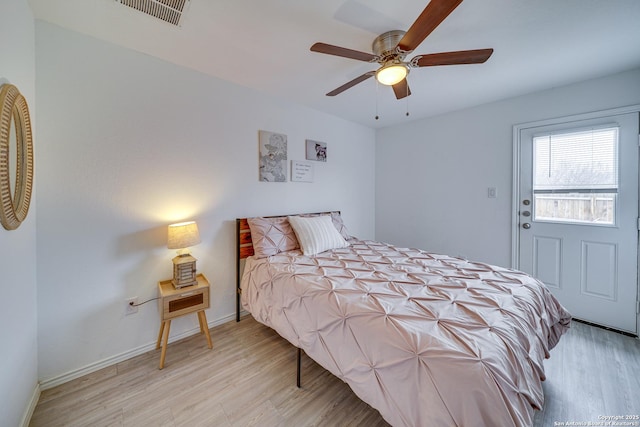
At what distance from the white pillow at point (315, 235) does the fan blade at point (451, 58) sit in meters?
1.62

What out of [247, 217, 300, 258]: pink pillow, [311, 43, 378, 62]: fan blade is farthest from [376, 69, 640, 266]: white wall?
[311, 43, 378, 62]: fan blade

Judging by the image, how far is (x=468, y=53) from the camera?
4.74 feet

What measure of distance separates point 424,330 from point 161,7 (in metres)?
2.29

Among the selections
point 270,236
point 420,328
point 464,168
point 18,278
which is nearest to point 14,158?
point 18,278

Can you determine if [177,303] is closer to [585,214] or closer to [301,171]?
[301,171]

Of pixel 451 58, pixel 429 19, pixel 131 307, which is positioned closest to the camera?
pixel 429 19

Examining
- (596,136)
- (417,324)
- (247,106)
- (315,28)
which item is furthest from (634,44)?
(247,106)

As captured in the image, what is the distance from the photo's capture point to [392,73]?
1.60m

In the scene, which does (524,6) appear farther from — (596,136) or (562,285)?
(562,285)

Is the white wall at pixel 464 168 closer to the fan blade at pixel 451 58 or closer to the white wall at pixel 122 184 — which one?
the fan blade at pixel 451 58

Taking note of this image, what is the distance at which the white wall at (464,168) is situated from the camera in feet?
7.89

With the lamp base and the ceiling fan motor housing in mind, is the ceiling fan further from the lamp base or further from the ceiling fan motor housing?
the lamp base

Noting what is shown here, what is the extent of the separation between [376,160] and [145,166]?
321cm

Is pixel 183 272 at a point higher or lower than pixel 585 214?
lower
